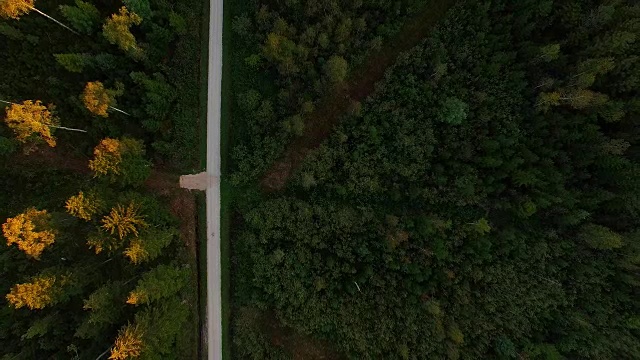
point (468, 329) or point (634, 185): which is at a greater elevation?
point (634, 185)

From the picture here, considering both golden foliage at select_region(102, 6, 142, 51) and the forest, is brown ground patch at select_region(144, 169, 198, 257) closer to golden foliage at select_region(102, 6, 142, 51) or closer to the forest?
the forest

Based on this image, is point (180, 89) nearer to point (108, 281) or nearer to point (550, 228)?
point (108, 281)

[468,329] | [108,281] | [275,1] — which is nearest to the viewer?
[108,281]

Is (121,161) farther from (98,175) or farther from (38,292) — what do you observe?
(38,292)

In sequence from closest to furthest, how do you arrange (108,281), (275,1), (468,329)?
(108,281), (468,329), (275,1)

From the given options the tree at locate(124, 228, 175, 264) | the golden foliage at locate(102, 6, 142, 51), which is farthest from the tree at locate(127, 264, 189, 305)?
the golden foliage at locate(102, 6, 142, 51)

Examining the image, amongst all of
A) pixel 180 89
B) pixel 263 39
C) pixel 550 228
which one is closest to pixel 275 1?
pixel 263 39

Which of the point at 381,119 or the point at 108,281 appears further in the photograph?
the point at 381,119
